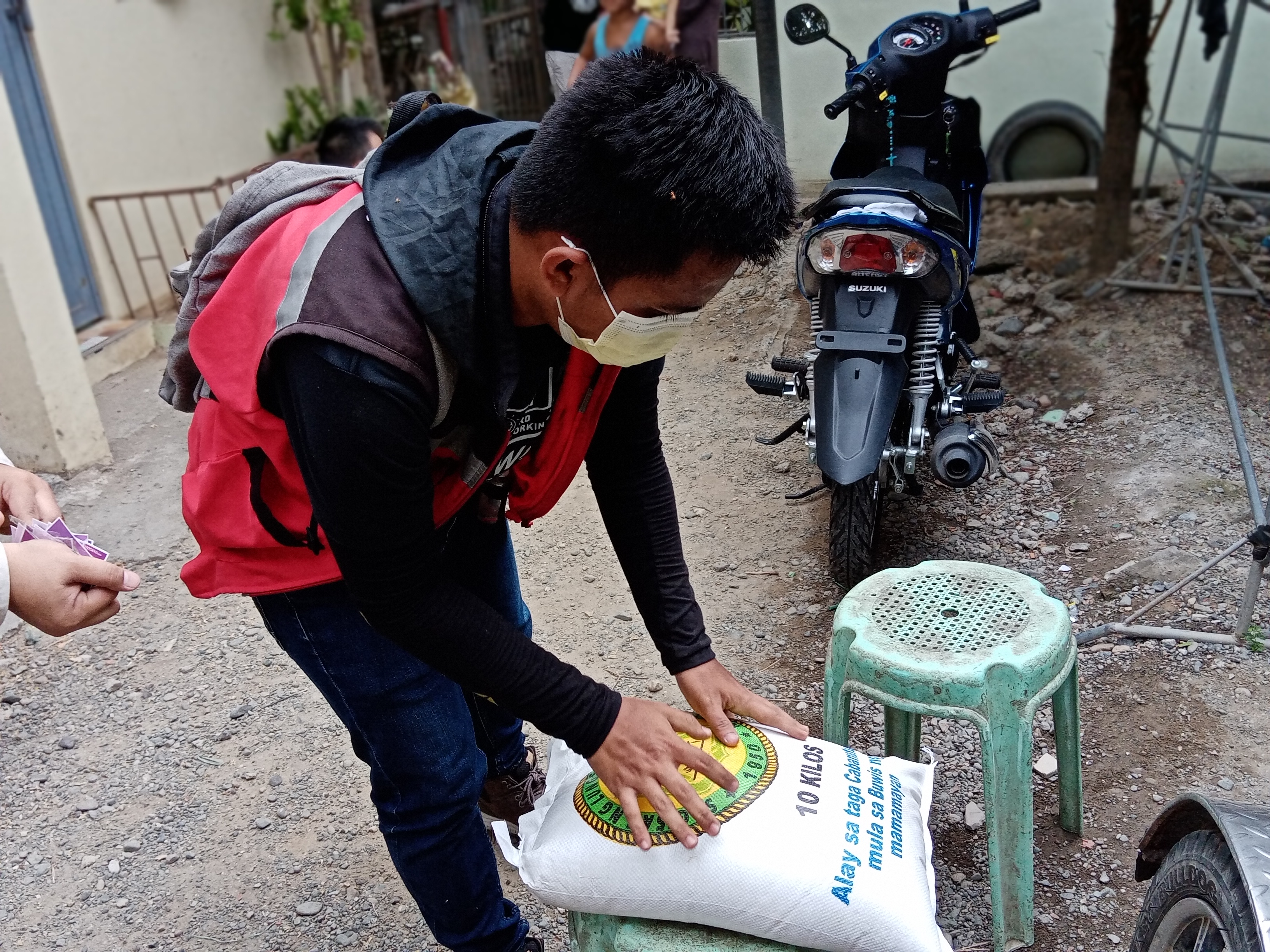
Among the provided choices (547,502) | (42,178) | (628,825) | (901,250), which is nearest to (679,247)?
(547,502)

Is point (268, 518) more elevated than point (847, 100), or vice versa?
point (847, 100)

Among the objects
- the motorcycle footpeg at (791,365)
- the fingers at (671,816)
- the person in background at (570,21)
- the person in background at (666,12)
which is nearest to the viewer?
the fingers at (671,816)

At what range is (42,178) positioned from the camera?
5.13 metres

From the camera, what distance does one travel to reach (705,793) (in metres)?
1.51

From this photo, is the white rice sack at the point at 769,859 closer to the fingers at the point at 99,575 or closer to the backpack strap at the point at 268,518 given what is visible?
the backpack strap at the point at 268,518

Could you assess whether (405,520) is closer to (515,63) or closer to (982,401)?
(982,401)

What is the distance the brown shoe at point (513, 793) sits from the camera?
2236 millimetres

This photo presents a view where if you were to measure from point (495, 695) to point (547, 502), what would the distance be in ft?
1.30

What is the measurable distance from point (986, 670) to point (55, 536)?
1449 millimetres

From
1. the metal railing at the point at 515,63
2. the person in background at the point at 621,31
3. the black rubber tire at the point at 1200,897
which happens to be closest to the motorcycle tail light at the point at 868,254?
the black rubber tire at the point at 1200,897

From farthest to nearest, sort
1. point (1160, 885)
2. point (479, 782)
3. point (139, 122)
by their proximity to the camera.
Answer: point (139, 122)
point (479, 782)
point (1160, 885)

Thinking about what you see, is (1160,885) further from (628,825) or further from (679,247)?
(679,247)

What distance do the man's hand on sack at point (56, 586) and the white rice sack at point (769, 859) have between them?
0.69 metres

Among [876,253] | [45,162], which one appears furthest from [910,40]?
[45,162]
